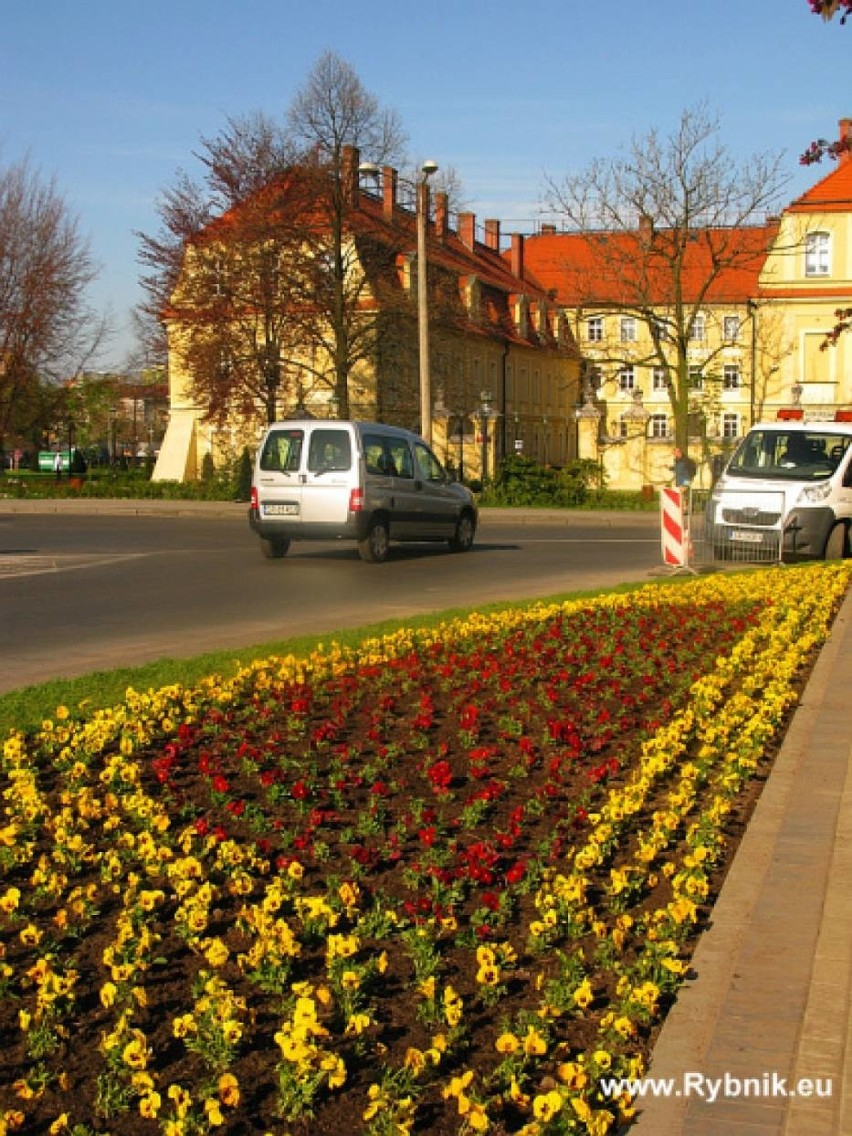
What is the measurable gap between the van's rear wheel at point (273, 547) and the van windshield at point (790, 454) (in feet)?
22.0

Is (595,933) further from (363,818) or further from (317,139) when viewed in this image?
(317,139)

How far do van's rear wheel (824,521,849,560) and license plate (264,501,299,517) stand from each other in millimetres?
7504

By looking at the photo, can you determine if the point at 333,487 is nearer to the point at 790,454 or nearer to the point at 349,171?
the point at 790,454

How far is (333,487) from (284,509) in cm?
81

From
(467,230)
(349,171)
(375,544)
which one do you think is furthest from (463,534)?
(467,230)

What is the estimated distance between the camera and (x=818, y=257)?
241 ft

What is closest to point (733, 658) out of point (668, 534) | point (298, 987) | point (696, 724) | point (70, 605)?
point (696, 724)

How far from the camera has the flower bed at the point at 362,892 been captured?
3711 mm

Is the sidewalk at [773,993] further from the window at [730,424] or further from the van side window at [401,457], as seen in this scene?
the window at [730,424]

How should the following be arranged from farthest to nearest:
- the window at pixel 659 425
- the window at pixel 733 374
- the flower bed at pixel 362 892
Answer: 1. the window at pixel 659 425
2. the window at pixel 733 374
3. the flower bed at pixel 362 892

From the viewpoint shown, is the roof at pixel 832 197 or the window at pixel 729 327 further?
the window at pixel 729 327

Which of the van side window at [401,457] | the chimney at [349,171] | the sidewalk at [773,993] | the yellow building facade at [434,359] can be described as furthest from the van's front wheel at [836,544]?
the chimney at [349,171]

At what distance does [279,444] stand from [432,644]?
11435mm

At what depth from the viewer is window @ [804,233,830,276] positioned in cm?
7281
